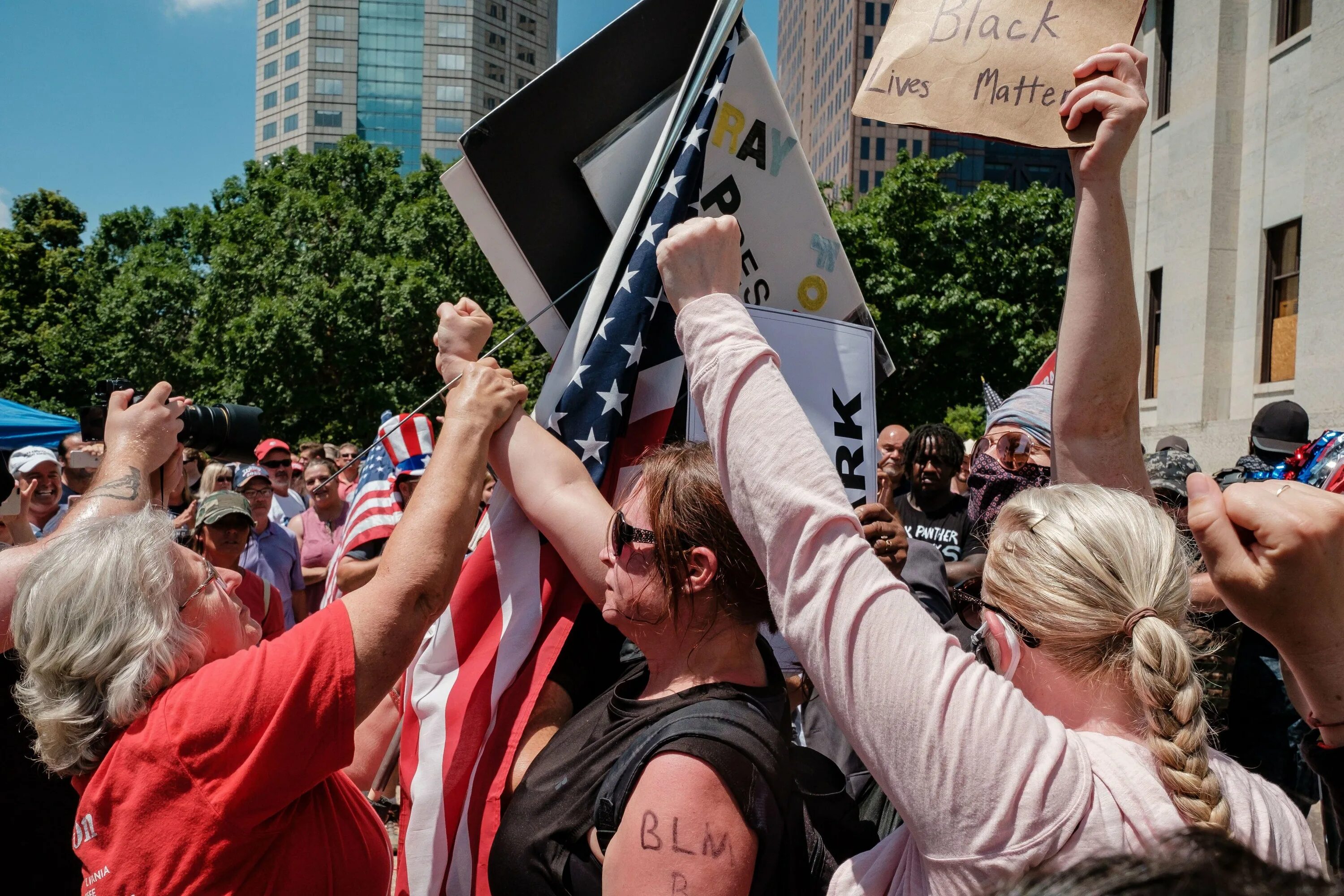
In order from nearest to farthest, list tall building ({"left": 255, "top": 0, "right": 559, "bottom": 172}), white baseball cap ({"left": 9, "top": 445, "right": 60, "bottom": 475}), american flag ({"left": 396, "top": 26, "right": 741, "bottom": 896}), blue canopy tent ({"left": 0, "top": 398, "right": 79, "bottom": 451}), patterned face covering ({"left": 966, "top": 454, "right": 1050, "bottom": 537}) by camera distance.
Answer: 1. american flag ({"left": 396, "top": 26, "right": 741, "bottom": 896})
2. patterned face covering ({"left": 966, "top": 454, "right": 1050, "bottom": 537})
3. white baseball cap ({"left": 9, "top": 445, "right": 60, "bottom": 475})
4. blue canopy tent ({"left": 0, "top": 398, "right": 79, "bottom": 451})
5. tall building ({"left": 255, "top": 0, "right": 559, "bottom": 172})

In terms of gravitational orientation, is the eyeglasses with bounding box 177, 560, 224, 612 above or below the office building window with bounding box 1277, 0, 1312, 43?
below

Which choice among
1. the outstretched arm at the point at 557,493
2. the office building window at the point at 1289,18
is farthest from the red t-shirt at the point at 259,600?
the office building window at the point at 1289,18

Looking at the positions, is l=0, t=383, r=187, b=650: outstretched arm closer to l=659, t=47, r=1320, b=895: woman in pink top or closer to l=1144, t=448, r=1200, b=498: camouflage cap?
l=659, t=47, r=1320, b=895: woman in pink top

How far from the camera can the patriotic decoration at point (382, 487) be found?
216 inches

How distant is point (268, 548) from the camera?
6184 millimetres

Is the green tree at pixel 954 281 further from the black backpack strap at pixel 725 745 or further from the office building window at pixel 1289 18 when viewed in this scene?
the black backpack strap at pixel 725 745

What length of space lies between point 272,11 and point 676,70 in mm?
100659

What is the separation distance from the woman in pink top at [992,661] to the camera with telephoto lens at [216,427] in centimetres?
189

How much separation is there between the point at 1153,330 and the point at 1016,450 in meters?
14.8

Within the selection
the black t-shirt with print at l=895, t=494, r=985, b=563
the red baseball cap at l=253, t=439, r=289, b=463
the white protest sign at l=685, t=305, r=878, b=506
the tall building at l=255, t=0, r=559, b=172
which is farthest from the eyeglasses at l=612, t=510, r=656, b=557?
the tall building at l=255, t=0, r=559, b=172

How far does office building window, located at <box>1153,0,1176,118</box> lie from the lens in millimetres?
15859

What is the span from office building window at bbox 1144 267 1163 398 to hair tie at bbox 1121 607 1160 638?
16.2m

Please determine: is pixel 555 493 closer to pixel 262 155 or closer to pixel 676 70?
pixel 676 70

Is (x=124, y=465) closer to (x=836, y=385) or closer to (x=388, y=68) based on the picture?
(x=836, y=385)
